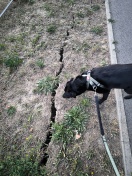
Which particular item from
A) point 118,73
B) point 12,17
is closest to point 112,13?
point 12,17

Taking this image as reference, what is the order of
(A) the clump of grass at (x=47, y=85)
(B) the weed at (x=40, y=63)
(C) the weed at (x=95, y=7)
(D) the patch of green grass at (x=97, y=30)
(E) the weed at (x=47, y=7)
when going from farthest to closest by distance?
(E) the weed at (x=47, y=7) → (C) the weed at (x=95, y=7) → (D) the patch of green grass at (x=97, y=30) → (B) the weed at (x=40, y=63) → (A) the clump of grass at (x=47, y=85)

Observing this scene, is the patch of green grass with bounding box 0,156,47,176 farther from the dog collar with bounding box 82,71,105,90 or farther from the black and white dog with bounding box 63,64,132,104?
the dog collar with bounding box 82,71,105,90

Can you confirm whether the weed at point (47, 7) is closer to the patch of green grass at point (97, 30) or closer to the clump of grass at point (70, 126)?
the patch of green grass at point (97, 30)

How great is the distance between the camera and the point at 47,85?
14.7 feet

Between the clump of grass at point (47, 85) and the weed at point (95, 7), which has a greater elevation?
the weed at point (95, 7)

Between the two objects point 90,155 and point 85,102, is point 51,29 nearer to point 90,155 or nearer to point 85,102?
point 85,102

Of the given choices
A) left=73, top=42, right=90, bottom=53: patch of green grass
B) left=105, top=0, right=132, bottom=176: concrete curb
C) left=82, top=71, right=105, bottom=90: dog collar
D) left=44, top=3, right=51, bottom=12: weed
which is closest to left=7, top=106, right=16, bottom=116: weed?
left=82, top=71, right=105, bottom=90: dog collar

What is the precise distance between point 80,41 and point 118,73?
7.80ft

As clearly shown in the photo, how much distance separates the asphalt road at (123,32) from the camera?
4.03 metres

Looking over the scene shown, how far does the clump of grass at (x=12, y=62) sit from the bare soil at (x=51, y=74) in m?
0.11

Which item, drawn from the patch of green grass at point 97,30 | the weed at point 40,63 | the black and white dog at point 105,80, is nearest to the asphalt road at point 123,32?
the patch of green grass at point 97,30

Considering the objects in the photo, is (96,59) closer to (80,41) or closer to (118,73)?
(80,41)

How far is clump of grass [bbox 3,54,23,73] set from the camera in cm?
498

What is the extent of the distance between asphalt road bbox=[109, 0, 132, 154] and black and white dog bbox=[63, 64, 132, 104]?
2.15ft
